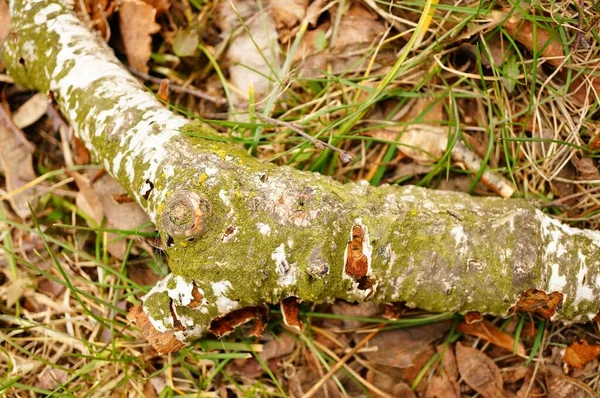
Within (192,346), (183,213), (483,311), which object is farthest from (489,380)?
(183,213)

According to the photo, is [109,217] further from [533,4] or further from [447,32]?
[533,4]

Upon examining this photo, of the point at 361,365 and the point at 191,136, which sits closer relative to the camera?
the point at 191,136

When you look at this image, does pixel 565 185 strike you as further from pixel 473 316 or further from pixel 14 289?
pixel 14 289

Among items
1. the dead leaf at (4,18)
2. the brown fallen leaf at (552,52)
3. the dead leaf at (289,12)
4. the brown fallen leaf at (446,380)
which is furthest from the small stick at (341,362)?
the dead leaf at (4,18)

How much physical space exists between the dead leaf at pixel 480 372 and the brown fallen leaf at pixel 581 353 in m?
0.31

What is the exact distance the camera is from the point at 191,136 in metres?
1.84

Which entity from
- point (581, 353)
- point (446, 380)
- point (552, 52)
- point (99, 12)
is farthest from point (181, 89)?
point (581, 353)

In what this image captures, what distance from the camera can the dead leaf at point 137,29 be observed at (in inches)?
91.6

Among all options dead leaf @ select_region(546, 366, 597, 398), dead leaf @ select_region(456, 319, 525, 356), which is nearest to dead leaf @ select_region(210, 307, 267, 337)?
dead leaf @ select_region(456, 319, 525, 356)

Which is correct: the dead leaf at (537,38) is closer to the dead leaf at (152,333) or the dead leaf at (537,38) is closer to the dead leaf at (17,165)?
the dead leaf at (152,333)

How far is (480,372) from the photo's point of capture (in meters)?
2.14

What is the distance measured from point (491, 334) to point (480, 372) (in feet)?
0.56

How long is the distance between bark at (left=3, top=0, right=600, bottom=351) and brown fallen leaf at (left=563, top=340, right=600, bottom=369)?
0.24m

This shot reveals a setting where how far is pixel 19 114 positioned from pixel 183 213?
1.43 metres
